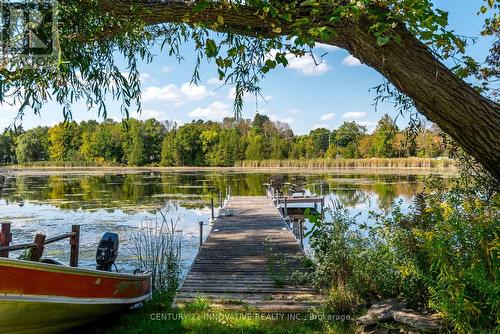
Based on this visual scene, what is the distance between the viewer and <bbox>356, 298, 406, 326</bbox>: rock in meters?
3.67

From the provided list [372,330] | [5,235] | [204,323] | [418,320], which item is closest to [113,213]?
[5,235]

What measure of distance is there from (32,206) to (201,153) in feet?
175

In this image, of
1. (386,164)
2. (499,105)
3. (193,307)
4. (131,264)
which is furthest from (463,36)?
(386,164)

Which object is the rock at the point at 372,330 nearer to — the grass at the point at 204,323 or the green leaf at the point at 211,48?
the grass at the point at 204,323

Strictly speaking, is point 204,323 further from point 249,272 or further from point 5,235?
point 5,235

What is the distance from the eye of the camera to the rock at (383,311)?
367 centimetres

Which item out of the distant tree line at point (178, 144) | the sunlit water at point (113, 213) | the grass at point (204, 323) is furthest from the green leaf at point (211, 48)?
the distant tree line at point (178, 144)

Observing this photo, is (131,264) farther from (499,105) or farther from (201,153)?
(201,153)

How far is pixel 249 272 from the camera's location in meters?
6.86

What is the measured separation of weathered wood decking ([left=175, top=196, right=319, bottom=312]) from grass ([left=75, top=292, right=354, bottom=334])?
0.72 ft

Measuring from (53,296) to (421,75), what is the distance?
3.84 meters

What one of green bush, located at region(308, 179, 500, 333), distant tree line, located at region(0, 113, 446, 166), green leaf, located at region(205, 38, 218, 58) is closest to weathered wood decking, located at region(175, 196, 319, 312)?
green bush, located at region(308, 179, 500, 333)

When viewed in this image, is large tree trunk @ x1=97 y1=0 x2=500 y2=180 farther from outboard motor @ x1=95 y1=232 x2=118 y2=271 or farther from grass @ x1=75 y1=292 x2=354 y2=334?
outboard motor @ x1=95 y1=232 x2=118 y2=271

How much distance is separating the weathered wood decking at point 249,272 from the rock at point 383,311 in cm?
120
